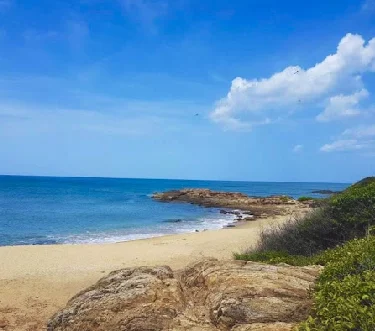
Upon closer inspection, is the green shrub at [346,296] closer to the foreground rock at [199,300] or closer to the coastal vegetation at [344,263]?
the coastal vegetation at [344,263]

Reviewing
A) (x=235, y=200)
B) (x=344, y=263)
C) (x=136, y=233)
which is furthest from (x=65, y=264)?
(x=235, y=200)

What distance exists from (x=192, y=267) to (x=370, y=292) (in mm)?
3367

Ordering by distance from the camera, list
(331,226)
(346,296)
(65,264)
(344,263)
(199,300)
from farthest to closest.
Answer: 1. (65,264)
2. (331,226)
3. (199,300)
4. (344,263)
5. (346,296)

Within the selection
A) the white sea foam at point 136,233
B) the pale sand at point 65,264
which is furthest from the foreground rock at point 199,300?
the white sea foam at point 136,233

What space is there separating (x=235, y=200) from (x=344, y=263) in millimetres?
56512

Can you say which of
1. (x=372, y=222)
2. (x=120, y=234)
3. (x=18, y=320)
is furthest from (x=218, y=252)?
(x=120, y=234)

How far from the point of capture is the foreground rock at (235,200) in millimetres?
49972

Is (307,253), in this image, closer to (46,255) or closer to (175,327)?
(175,327)

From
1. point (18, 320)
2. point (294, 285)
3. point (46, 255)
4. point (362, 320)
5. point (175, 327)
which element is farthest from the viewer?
point (46, 255)

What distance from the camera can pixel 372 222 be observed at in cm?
1110

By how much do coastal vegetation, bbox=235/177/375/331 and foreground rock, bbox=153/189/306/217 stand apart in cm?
3112

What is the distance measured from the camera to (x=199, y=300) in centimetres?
614

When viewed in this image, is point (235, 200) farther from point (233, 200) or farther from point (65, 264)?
point (65, 264)

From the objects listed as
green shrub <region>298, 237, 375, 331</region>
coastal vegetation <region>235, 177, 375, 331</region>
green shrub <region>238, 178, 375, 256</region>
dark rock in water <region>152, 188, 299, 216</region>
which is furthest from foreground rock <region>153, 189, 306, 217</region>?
green shrub <region>298, 237, 375, 331</region>
